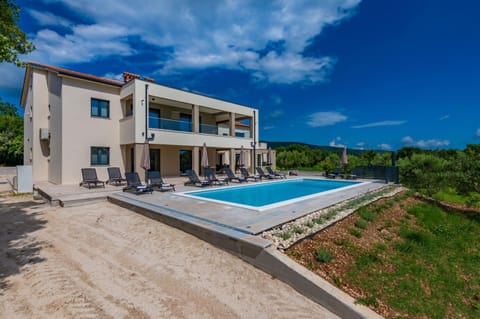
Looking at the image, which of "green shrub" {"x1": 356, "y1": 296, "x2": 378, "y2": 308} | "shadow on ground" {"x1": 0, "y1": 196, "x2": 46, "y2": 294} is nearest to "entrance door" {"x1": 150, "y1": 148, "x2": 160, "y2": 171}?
"shadow on ground" {"x1": 0, "y1": 196, "x2": 46, "y2": 294}

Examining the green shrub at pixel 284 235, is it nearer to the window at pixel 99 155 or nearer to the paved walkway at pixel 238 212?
the paved walkway at pixel 238 212

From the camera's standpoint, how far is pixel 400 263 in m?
4.71

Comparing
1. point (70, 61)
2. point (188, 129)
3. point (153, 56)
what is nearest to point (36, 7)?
point (70, 61)

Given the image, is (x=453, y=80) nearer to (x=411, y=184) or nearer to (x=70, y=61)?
(x=411, y=184)

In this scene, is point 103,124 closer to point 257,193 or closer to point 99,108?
point 99,108

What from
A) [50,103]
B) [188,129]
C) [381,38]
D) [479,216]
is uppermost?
[381,38]

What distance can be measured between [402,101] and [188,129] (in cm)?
4347

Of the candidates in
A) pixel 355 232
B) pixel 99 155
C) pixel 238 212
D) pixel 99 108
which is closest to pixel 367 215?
pixel 355 232

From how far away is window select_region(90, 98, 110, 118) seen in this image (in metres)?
15.1

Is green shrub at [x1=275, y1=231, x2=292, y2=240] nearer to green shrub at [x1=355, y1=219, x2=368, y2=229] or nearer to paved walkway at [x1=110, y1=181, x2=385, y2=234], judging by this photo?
paved walkway at [x1=110, y1=181, x2=385, y2=234]

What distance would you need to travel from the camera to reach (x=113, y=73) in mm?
21453

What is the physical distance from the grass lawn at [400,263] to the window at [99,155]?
15.5 metres

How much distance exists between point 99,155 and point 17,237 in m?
10.9

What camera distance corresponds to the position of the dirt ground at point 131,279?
3023 millimetres
